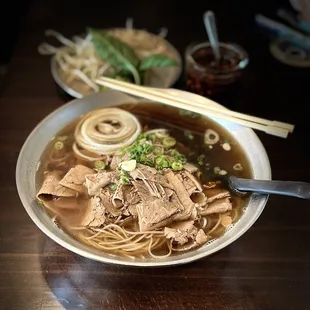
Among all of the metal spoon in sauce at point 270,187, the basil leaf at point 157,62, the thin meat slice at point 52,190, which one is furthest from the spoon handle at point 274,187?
the basil leaf at point 157,62

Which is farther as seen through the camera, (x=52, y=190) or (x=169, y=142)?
(x=169, y=142)

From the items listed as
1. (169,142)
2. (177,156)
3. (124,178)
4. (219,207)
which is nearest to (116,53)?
(169,142)

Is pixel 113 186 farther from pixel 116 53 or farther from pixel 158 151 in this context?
pixel 116 53

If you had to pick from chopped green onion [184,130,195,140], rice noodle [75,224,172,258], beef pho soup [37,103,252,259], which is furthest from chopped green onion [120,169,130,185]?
chopped green onion [184,130,195,140]

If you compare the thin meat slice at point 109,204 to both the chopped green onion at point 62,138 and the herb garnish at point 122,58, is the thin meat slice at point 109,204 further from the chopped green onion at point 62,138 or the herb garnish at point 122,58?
the herb garnish at point 122,58

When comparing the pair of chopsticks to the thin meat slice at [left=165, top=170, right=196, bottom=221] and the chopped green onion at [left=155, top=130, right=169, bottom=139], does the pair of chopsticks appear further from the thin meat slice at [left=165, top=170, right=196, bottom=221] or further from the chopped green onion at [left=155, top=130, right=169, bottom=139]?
the thin meat slice at [left=165, top=170, right=196, bottom=221]
